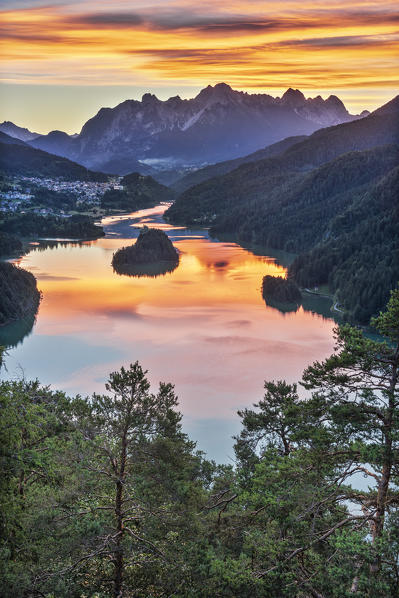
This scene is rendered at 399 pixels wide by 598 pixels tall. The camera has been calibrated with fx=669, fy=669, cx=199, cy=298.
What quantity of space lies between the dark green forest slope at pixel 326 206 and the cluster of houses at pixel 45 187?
23417 millimetres

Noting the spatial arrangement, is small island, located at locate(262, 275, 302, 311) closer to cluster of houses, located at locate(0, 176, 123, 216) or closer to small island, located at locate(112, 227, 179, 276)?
small island, located at locate(112, 227, 179, 276)

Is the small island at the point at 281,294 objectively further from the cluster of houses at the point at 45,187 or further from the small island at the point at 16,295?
the cluster of houses at the point at 45,187

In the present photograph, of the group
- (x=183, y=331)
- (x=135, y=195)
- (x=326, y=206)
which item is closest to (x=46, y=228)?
(x=326, y=206)

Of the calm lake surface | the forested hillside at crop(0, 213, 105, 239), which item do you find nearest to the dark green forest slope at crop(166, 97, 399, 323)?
the calm lake surface

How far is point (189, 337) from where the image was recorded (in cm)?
4050

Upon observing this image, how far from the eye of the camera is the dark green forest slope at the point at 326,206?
6103cm

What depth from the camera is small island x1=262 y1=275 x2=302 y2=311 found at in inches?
2105

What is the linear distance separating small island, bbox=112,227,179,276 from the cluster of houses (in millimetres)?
47207

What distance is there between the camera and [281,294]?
178 feet

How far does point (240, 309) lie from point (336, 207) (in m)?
60.5

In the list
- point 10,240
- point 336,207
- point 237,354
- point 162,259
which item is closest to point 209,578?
point 237,354

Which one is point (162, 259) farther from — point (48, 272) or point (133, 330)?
point (133, 330)

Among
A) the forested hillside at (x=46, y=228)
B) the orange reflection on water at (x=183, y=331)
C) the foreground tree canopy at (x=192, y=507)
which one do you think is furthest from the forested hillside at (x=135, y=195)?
the foreground tree canopy at (x=192, y=507)

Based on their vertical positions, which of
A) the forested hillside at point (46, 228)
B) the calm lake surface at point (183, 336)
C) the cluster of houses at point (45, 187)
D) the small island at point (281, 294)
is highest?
the cluster of houses at point (45, 187)
